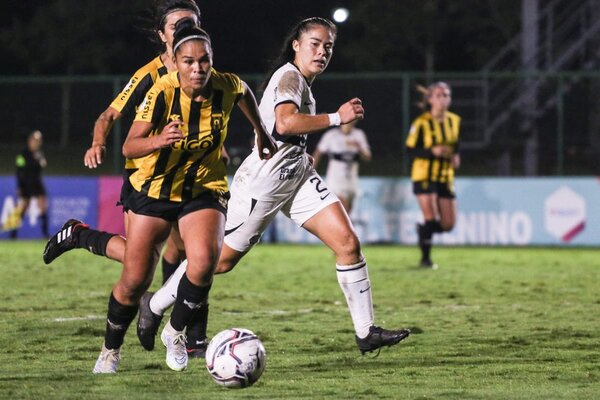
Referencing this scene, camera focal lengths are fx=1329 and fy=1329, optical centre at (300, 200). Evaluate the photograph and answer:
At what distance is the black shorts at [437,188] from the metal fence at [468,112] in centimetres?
619

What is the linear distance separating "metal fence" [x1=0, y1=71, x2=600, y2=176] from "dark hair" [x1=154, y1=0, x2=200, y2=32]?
13805 mm

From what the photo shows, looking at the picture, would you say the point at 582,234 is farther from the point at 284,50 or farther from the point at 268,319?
the point at 284,50

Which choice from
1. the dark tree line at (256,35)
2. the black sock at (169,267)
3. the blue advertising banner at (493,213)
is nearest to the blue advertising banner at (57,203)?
the blue advertising banner at (493,213)

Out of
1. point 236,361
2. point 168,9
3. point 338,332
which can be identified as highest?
point 168,9

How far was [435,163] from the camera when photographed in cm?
1605

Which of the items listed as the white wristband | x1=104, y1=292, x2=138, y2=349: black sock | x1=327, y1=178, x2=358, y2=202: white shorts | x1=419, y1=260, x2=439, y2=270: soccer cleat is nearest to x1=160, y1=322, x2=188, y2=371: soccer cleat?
x1=104, y1=292, x2=138, y2=349: black sock

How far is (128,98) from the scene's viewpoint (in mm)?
7785

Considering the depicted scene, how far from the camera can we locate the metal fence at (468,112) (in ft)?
76.0

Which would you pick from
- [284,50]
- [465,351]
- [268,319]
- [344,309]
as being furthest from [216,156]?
[344,309]

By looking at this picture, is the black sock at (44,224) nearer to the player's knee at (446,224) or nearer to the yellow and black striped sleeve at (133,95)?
the player's knee at (446,224)

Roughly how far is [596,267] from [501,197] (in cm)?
389

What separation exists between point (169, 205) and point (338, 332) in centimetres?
263

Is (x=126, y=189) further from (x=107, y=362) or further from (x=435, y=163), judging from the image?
(x=435, y=163)

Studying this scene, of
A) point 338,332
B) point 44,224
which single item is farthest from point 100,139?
point 44,224
